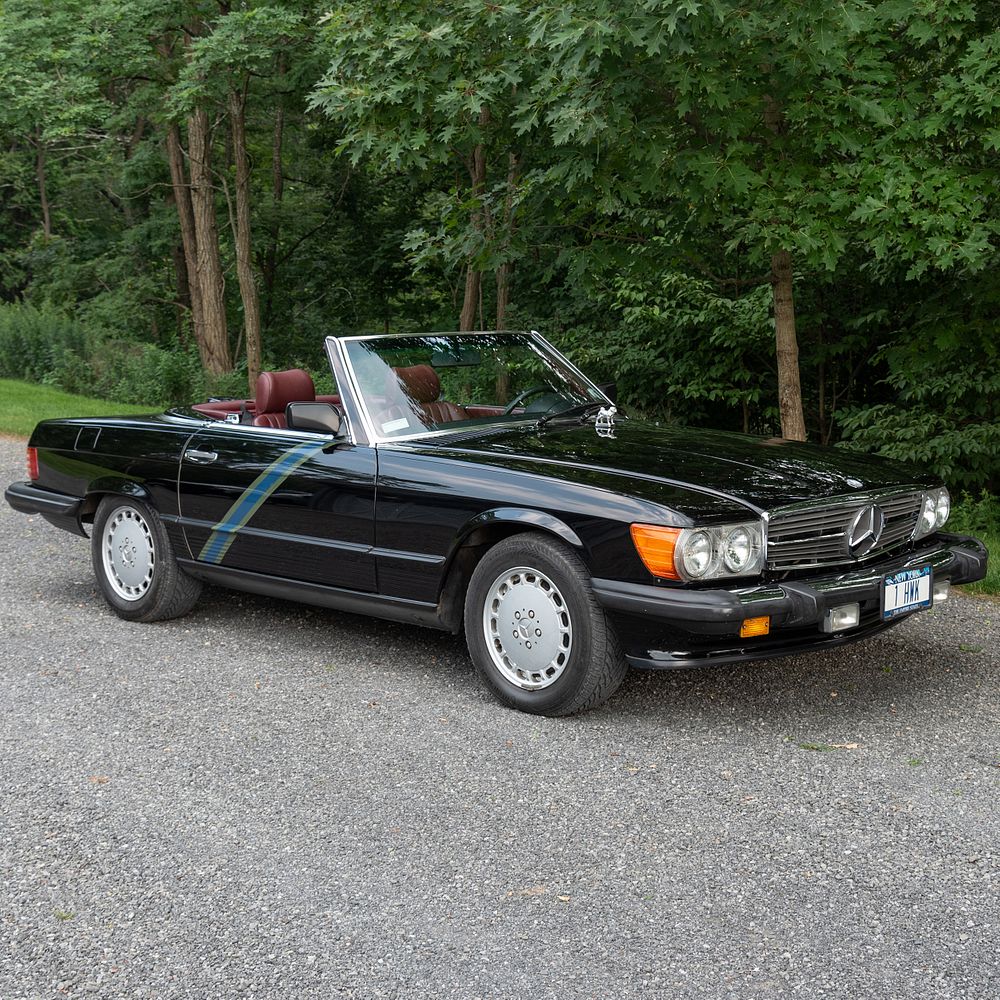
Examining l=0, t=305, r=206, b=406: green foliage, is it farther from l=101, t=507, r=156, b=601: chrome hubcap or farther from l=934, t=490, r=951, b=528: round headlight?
l=934, t=490, r=951, b=528: round headlight

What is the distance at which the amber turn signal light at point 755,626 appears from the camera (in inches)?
180

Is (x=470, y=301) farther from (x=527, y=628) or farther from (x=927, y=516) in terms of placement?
(x=527, y=628)

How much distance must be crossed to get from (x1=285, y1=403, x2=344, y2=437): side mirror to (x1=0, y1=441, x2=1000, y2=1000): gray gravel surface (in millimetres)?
1113

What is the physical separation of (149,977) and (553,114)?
231 inches

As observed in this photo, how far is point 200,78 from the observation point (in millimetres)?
15734

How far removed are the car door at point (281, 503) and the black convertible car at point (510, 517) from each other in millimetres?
11

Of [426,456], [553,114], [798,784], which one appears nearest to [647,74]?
[553,114]

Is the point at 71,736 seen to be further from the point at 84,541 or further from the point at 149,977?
the point at 84,541

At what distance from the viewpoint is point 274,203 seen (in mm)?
25641

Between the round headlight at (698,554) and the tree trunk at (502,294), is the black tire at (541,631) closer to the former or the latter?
the round headlight at (698,554)

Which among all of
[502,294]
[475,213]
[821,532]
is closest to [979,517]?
[475,213]

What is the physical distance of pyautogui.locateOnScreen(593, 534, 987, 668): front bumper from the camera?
454 centimetres

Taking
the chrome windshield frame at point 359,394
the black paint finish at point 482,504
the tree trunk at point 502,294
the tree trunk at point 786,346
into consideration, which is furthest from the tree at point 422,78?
the tree trunk at point 502,294

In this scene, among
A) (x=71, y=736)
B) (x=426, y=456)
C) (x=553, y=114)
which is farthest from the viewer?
(x=553, y=114)
